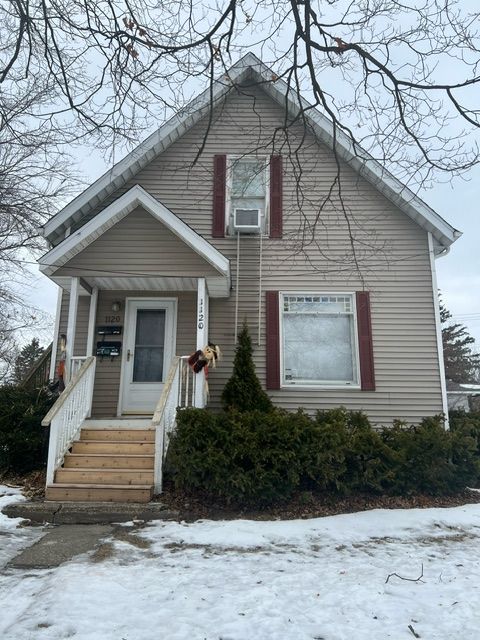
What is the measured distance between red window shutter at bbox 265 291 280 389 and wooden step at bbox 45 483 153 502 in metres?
2.93

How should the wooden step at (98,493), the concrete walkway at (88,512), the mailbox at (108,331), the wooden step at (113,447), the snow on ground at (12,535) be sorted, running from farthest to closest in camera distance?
the mailbox at (108,331), the wooden step at (113,447), the wooden step at (98,493), the concrete walkway at (88,512), the snow on ground at (12,535)

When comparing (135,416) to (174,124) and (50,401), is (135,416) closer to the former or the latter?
(50,401)

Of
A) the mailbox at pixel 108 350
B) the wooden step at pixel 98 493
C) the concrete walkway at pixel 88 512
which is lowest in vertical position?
the concrete walkway at pixel 88 512

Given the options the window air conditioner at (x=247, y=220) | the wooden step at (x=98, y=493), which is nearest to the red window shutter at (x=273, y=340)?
the window air conditioner at (x=247, y=220)

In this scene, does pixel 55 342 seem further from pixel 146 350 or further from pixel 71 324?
pixel 146 350

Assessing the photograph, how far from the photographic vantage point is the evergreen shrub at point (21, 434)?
6.05m

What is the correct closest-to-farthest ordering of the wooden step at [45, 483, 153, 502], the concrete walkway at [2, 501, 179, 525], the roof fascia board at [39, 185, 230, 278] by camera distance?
the concrete walkway at [2, 501, 179, 525], the wooden step at [45, 483, 153, 502], the roof fascia board at [39, 185, 230, 278]

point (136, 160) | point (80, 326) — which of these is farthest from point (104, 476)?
point (136, 160)

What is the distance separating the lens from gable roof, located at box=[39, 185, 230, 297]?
6281mm

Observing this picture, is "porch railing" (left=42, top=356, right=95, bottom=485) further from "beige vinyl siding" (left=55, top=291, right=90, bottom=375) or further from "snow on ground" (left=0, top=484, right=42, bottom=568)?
"beige vinyl siding" (left=55, top=291, right=90, bottom=375)

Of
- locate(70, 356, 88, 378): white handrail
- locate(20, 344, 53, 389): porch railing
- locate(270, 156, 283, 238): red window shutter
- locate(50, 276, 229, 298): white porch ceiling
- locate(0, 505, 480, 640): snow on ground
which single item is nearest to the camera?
locate(0, 505, 480, 640): snow on ground

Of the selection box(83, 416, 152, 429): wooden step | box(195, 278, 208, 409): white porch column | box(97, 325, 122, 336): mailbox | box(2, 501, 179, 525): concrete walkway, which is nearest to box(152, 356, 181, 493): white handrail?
box(195, 278, 208, 409): white porch column

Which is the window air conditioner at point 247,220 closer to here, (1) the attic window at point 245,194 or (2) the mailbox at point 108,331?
(1) the attic window at point 245,194

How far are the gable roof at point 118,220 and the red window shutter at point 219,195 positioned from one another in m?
1.61
